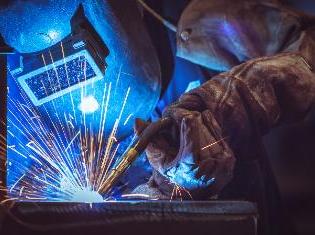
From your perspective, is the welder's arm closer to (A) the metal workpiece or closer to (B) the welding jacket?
(B) the welding jacket

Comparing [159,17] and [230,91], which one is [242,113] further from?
[159,17]

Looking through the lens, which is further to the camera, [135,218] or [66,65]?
[66,65]

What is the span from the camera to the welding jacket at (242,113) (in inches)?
54.0

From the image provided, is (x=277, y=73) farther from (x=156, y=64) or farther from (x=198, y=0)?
(x=198, y=0)

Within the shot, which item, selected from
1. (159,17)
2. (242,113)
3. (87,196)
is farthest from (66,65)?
(159,17)

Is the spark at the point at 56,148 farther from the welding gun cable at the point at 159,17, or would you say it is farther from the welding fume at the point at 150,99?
the welding gun cable at the point at 159,17

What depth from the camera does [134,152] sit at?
1.36m

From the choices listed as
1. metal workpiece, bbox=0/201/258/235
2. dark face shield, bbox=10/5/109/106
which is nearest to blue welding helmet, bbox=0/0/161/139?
dark face shield, bbox=10/5/109/106

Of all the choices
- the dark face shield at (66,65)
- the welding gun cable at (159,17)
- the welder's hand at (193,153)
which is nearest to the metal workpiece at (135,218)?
the welder's hand at (193,153)

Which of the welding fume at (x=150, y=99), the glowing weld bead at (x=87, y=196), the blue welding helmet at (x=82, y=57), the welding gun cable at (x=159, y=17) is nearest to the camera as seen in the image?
the glowing weld bead at (x=87, y=196)

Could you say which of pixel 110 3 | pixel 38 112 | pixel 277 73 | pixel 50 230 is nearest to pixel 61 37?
pixel 110 3

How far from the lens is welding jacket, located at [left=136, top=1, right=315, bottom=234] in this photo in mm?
1371

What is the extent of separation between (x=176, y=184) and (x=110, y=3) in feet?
2.31

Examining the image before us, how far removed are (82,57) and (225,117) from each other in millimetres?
522
